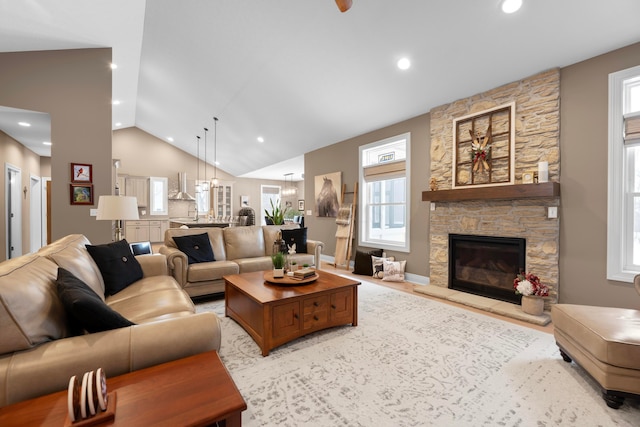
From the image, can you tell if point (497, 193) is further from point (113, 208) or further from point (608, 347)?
point (113, 208)

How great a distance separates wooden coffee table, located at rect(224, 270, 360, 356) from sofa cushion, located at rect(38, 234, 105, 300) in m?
1.10

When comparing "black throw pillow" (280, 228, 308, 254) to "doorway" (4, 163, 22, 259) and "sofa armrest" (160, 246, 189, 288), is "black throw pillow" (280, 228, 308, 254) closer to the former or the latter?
"sofa armrest" (160, 246, 189, 288)

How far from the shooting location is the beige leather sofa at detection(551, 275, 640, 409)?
161 centimetres

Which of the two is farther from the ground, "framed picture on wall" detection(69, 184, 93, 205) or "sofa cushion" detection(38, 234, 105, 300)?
"framed picture on wall" detection(69, 184, 93, 205)

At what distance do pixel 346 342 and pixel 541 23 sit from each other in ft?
11.5

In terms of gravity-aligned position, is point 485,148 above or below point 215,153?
below

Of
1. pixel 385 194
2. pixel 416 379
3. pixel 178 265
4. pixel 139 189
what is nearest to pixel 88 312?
pixel 416 379

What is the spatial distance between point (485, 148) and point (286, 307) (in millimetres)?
3247

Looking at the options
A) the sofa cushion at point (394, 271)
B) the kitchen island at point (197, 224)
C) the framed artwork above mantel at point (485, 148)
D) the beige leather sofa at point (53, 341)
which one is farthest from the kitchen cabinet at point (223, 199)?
the beige leather sofa at point (53, 341)

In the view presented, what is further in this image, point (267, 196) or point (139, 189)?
point (267, 196)

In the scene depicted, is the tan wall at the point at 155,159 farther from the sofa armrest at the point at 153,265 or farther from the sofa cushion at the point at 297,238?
the sofa armrest at the point at 153,265

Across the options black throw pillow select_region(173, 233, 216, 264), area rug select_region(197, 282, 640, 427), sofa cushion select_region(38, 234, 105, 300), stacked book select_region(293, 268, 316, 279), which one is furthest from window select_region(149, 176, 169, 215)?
stacked book select_region(293, 268, 316, 279)

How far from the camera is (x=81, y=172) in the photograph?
13.7 ft

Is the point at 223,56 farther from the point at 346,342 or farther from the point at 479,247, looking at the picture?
the point at 479,247
